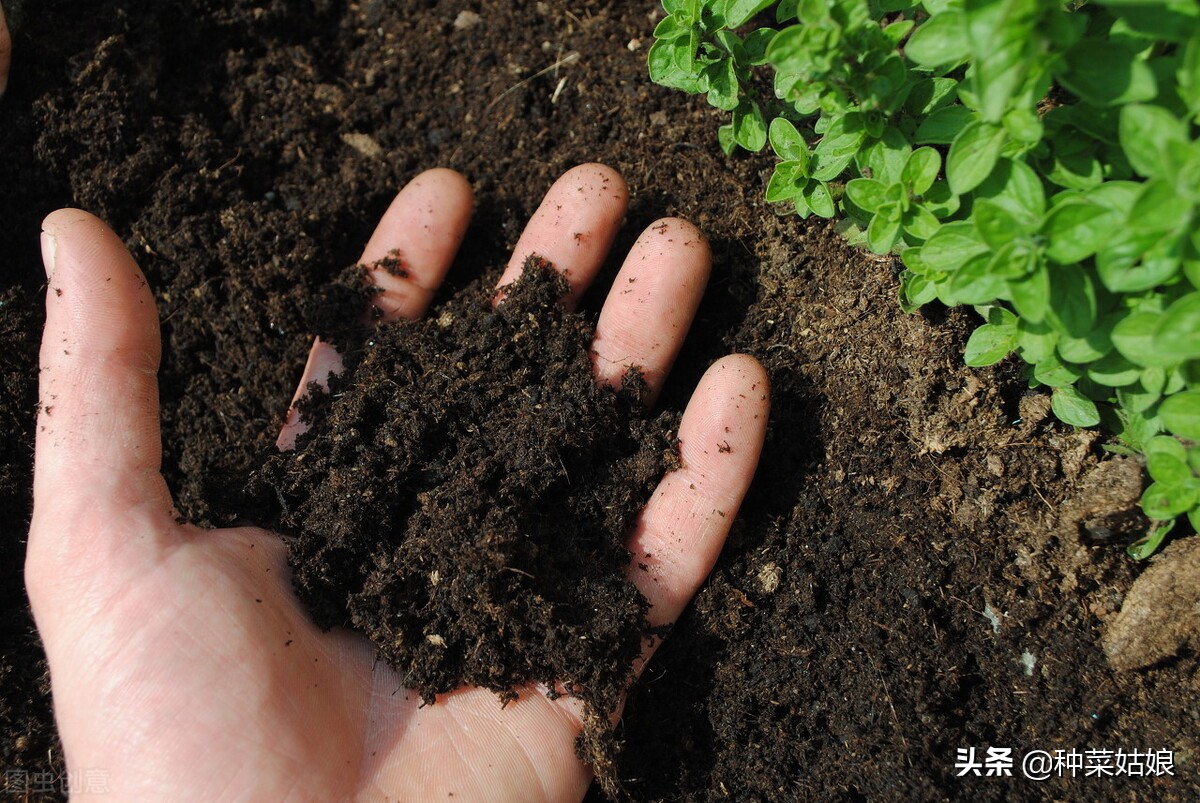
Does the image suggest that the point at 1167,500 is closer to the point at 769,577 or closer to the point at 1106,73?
the point at 1106,73

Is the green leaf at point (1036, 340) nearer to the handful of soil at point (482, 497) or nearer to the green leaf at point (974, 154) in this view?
the green leaf at point (974, 154)

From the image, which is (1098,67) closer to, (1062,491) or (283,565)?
(1062,491)

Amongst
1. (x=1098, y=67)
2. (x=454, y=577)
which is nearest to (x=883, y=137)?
(x=1098, y=67)

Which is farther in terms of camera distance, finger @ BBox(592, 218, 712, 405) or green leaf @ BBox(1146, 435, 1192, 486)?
finger @ BBox(592, 218, 712, 405)

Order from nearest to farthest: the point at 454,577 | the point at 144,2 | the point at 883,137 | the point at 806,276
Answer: the point at 883,137 < the point at 454,577 < the point at 806,276 < the point at 144,2

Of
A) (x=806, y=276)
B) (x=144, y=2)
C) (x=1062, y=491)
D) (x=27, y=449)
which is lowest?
(x=1062, y=491)

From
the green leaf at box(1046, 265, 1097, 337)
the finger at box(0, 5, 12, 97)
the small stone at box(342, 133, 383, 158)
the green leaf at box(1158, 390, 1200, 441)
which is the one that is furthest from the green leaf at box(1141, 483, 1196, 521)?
the finger at box(0, 5, 12, 97)

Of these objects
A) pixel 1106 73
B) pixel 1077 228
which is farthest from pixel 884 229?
pixel 1106 73

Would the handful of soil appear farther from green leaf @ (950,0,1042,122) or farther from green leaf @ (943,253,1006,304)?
green leaf @ (950,0,1042,122)
